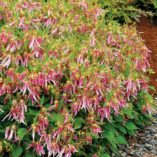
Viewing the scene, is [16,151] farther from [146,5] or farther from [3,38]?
[146,5]

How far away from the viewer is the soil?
7.04 meters

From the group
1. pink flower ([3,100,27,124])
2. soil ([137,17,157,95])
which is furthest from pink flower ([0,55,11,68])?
soil ([137,17,157,95])

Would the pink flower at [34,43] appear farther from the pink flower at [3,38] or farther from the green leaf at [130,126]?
the green leaf at [130,126]

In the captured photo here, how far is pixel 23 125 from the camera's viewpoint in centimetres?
430

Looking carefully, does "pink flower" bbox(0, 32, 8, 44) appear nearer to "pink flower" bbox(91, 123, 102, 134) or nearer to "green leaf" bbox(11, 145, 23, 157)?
"green leaf" bbox(11, 145, 23, 157)

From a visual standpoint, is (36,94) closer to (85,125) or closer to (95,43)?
(85,125)

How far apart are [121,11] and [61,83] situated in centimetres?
350

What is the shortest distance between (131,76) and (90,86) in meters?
0.66

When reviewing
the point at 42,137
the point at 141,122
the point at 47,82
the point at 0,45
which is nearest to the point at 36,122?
the point at 42,137

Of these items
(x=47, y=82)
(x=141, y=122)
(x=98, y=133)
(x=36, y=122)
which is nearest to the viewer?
(x=36, y=122)

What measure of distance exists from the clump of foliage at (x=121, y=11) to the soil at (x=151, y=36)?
17cm

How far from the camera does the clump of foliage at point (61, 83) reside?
4.19 m

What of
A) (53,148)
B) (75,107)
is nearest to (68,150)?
(53,148)

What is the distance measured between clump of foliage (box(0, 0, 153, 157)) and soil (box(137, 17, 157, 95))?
1.73 m
